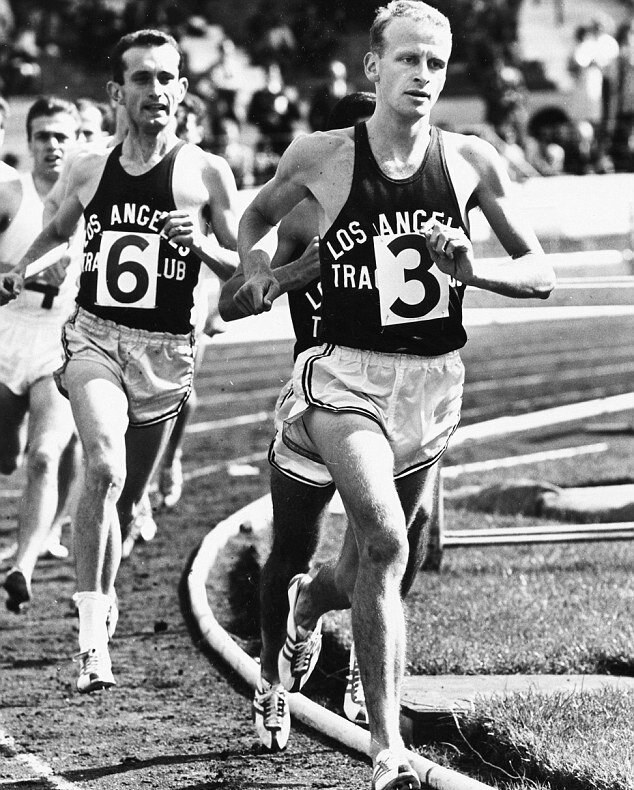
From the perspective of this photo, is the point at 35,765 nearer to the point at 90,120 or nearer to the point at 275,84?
the point at 90,120

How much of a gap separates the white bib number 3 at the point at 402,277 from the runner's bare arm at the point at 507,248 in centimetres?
19

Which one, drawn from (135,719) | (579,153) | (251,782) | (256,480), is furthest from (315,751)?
(579,153)

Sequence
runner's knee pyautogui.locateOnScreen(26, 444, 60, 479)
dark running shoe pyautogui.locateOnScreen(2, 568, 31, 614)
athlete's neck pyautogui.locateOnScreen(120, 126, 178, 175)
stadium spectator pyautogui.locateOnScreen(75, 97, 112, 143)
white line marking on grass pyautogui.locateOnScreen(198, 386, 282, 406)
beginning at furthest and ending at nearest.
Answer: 1. white line marking on grass pyautogui.locateOnScreen(198, 386, 282, 406)
2. stadium spectator pyautogui.locateOnScreen(75, 97, 112, 143)
3. runner's knee pyautogui.locateOnScreen(26, 444, 60, 479)
4. dark running shoe pyautogui.locateOnScreen(2, 568, 31, 614)
5. athlete's neck pyautogui.locateOnScreen(120, 126, 178, 175)

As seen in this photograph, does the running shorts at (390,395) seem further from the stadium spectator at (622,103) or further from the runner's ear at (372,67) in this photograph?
the stadium spectator at (622,103)

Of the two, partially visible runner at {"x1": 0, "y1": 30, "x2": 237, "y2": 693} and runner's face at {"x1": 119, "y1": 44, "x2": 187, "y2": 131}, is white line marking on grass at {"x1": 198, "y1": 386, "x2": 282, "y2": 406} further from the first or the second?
runner's face at {"x1": 119, "y1": 44, "x2": 187, "y2": 131}

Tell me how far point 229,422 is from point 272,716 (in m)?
8.22

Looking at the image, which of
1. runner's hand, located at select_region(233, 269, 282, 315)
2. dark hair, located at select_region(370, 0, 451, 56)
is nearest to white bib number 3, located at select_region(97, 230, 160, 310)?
runner's hand, located at select_region(233, 269, 282, 315)

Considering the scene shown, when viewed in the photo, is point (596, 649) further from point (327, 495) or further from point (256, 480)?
point (256, 480)

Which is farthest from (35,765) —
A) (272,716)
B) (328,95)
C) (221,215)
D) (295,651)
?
(328,95)

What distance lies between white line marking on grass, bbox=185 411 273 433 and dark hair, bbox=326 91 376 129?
7.36 metres

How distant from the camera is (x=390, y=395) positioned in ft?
15.0

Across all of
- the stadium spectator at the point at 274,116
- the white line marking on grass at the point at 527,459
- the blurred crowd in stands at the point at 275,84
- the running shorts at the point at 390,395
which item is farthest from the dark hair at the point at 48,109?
the stadium spectator at the point at 274,116

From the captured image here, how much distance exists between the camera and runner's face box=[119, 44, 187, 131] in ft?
19.0

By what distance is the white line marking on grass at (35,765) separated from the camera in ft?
15.6
